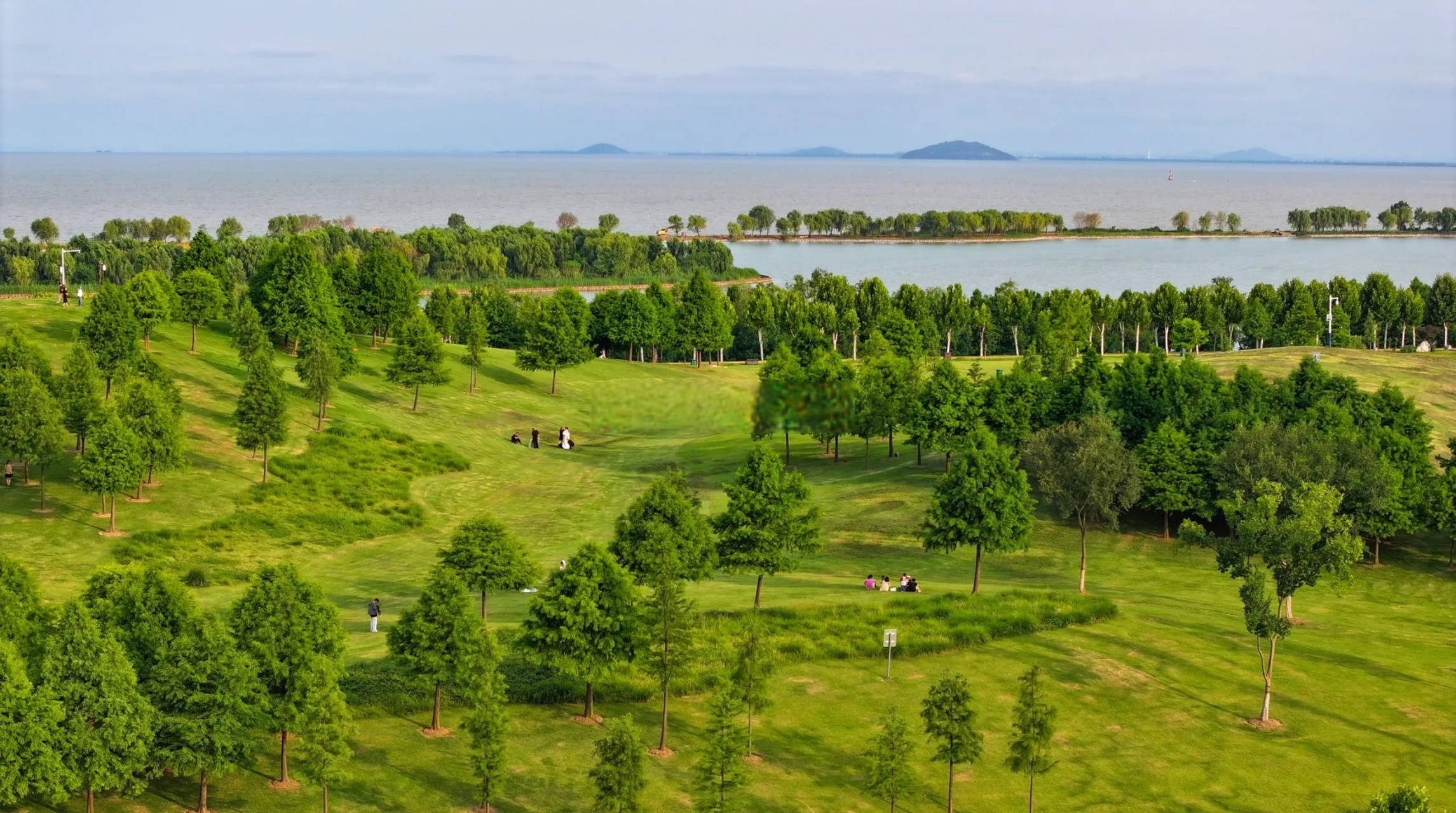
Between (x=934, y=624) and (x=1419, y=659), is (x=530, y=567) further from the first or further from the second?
(x=1419, y=659)

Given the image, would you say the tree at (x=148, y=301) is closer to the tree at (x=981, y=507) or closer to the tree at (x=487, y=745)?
the tree at (x=981, y=507)

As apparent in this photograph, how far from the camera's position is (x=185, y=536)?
75125 mm

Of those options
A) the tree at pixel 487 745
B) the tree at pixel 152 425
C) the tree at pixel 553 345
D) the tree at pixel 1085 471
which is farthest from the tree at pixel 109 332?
the tree at pixel 1085 471

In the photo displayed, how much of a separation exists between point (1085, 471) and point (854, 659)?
873 inches

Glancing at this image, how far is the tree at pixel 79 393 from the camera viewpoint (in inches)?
3164

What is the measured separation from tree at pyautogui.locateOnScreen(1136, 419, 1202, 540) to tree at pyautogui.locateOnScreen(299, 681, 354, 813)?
186ft

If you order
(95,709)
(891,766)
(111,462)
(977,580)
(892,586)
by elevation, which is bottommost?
(892,586)

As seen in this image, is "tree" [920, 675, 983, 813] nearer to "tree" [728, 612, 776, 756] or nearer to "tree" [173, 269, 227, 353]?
"tree" [728, 612, 776, 756]

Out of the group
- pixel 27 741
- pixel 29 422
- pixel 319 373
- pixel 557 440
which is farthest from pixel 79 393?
pixel 27 741

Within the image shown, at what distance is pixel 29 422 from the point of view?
75.3m

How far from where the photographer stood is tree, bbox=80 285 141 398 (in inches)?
3711

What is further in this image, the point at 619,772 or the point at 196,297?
the point at 196,297

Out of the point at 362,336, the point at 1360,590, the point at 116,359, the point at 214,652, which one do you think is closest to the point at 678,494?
the point at 214,652

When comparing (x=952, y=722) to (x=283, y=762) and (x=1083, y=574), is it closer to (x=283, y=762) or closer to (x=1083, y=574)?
(x=283, y=762)
